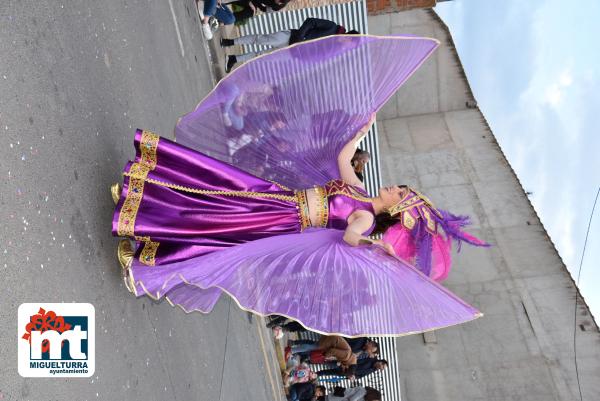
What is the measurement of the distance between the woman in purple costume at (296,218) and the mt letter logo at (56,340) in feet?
1.57

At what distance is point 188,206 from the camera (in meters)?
3.02

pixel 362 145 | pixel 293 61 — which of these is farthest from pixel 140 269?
pixel 362 145

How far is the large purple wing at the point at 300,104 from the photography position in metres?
3.26

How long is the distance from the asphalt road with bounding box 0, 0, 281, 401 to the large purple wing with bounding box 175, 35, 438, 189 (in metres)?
0.56

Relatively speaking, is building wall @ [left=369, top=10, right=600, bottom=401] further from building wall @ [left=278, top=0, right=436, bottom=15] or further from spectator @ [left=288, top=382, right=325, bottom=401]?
spectator @ [left=288, top=382, right=325, bottom=401]

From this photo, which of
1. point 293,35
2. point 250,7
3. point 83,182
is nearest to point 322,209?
point 83,182

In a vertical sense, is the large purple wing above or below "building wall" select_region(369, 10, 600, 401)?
above

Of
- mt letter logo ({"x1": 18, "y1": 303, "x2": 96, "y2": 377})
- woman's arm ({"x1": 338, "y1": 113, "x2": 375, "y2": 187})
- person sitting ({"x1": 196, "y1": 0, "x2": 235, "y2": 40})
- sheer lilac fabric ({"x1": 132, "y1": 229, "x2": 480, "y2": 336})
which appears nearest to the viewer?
mt letter logo ({"x1": 18, "y1": 303, "x2": 96, "y2": 377})

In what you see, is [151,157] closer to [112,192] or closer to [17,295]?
[112,192]

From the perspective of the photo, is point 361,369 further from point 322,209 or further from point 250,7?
point 322,209

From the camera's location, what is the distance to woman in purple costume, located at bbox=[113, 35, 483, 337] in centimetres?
300

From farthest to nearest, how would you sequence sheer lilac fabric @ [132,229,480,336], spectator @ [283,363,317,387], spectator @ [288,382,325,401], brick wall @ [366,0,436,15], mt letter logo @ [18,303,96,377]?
brick wall @ [366,0,436,15] → spectator @ [283,363,317,387] → spectator @ [288,382,325,401] → sheer lilac fabric @ [132,229,480,336] → mt letter logo @ [18,303,96,377]

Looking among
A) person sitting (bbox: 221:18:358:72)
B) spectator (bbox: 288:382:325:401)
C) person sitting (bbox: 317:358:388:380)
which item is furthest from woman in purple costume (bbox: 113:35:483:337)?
person sitting (bbox: 317:358:388:380)

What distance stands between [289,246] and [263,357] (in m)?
3.80
